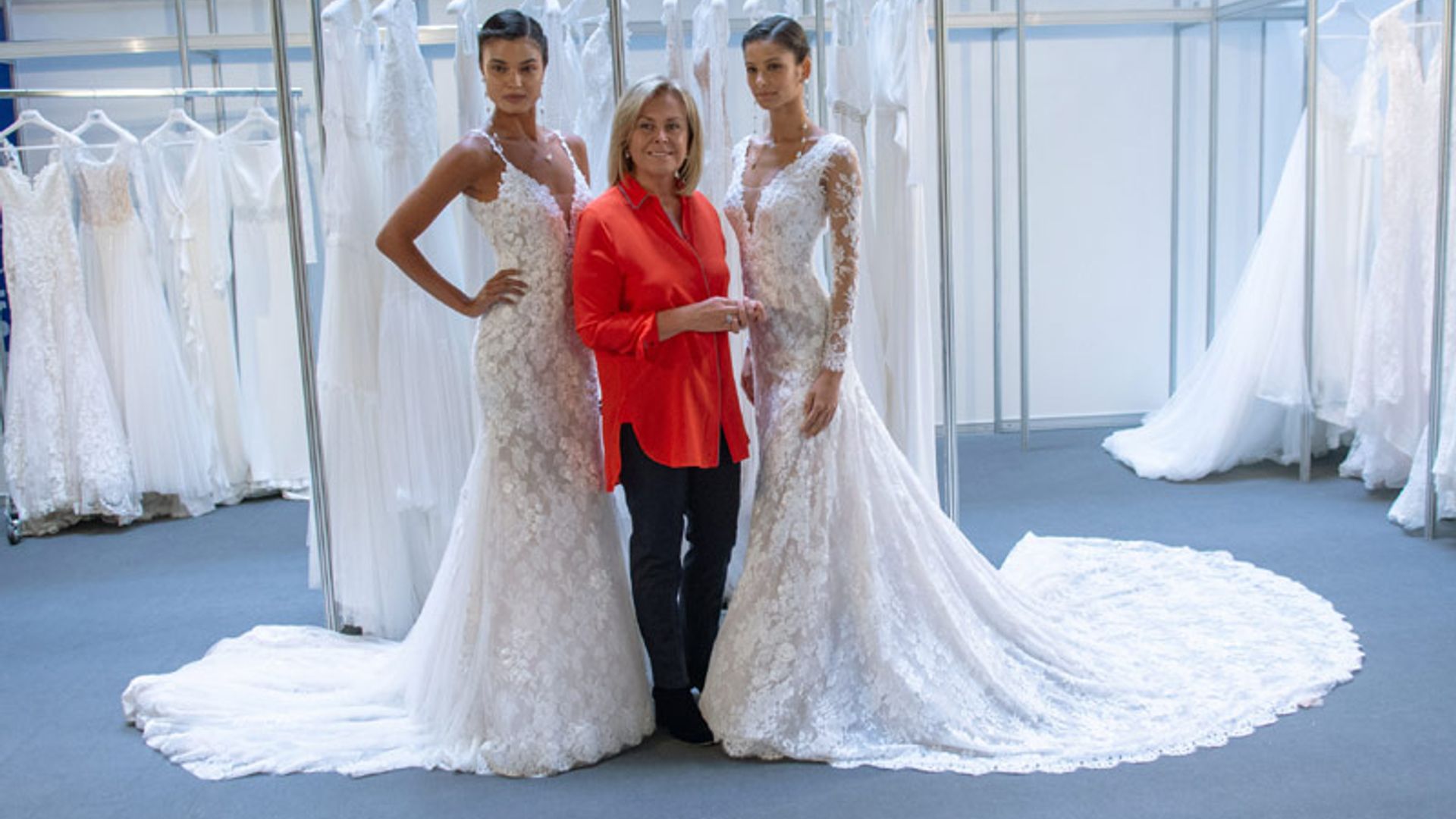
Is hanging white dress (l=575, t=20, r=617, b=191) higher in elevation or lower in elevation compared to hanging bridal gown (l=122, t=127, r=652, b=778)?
higher

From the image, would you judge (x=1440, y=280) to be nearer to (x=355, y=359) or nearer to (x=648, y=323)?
(x=648, y=323)

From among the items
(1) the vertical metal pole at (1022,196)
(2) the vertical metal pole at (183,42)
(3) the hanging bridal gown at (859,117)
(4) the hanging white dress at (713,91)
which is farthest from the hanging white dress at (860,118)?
(2) the vertical metal pole at (183,42)

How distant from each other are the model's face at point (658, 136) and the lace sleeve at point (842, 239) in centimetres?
35

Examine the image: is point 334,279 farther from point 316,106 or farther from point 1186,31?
point 1186,31

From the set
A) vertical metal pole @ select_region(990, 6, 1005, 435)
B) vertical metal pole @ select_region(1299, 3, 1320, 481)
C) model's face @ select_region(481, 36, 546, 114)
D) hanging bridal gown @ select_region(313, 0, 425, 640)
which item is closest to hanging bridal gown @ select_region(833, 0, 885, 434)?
model's face @ select_region(481, 36, 546, 114)

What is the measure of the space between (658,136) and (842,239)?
470 millimetres

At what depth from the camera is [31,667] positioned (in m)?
3.72

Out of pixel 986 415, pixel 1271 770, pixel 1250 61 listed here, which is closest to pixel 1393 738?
pixel 1271 770

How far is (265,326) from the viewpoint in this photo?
5.87 m

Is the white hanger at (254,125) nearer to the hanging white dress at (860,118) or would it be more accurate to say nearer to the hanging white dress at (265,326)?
the hanging white dress at (265,326)

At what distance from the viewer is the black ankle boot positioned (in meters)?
2.91

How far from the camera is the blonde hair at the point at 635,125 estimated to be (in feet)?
8.89

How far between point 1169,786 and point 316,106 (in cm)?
285

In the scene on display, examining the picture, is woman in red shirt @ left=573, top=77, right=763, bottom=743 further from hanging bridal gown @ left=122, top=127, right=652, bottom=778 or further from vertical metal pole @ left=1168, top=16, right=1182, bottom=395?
vertical metal pole @ left=1168, top=16, right=1182, bottom=395
